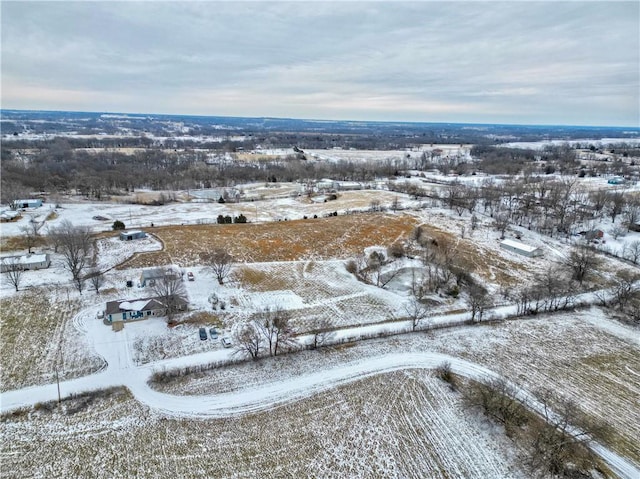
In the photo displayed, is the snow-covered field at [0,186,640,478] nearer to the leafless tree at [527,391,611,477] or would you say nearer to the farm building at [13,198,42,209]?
the leafless tree at [527,391,611,477]

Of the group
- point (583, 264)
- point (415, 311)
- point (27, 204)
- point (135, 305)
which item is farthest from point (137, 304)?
point (27, 204)

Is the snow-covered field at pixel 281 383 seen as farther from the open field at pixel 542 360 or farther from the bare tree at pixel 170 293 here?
the bare tree at pixel 170 293

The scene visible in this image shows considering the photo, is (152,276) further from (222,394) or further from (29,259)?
(222,394)

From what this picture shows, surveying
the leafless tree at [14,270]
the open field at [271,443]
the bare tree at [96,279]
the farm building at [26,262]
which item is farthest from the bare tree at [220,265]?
the open field at [271,443]

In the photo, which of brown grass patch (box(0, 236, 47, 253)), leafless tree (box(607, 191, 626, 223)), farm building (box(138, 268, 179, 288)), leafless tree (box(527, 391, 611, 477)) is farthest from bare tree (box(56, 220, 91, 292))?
leafless tree (box(607, 191, 626, 223))

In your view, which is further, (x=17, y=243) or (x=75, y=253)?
(x=17, y=243)

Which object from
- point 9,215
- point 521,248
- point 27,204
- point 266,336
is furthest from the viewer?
point 27,204
